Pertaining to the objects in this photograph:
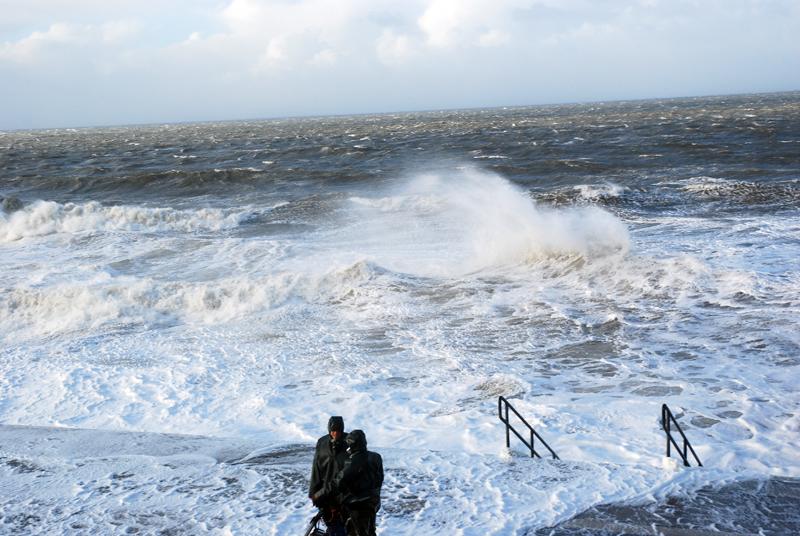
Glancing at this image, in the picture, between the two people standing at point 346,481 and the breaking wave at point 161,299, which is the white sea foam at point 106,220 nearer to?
the breaking wave at point 161,299

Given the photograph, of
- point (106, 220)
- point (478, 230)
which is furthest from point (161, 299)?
point (106, 220)

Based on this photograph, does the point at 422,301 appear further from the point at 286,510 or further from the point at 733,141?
the point at 733,141

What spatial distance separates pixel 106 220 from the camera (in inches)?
1096

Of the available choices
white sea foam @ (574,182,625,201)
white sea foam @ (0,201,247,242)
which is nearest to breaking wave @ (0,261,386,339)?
white sea foam @ (0,201,247,242)

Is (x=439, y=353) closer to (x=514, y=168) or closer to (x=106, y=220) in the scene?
(x=106, y=220)

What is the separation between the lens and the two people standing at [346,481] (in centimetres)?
463

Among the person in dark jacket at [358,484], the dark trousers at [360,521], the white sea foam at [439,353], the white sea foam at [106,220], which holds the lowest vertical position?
the white sea foam at [439,353]

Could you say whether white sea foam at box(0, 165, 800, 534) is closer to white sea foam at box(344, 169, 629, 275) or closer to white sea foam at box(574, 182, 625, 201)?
white sea foam at box(344, 169, 629, 275)

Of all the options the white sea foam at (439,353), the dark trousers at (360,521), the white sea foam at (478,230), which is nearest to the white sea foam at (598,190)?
the white sea foam at (478,230)

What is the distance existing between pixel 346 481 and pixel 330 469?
140mm

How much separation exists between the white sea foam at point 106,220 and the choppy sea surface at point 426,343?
0.46 feet

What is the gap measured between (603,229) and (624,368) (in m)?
7.68

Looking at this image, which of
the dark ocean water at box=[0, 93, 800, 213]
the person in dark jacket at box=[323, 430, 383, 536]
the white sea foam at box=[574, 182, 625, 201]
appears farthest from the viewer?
the dark ocean water at box=[0, 93, 800, 213]

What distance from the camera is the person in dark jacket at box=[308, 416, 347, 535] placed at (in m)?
4.68
